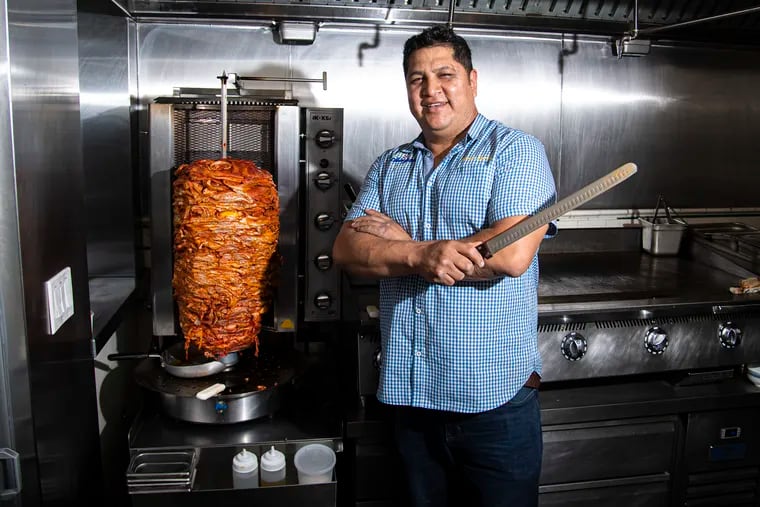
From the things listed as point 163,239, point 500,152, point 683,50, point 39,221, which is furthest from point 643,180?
point 39,221

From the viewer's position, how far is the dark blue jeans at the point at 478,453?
1777mm

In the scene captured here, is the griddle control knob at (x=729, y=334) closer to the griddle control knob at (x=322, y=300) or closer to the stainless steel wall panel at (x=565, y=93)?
the stainless steel wall panel at (x=565, y=93)

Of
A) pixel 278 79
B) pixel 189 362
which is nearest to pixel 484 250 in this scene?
pixel 189 362

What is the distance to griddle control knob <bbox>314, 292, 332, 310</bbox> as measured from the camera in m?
2.35

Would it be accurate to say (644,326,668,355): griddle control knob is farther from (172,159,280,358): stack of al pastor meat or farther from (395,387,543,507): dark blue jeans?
(172,159,280,358): stack of al pastor meat

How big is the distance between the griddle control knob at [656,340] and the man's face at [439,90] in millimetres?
1052

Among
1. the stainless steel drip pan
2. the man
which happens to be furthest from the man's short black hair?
the stainless steel drip pan

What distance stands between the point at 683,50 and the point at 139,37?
2534 millimetres

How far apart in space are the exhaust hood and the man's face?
98 centimetres

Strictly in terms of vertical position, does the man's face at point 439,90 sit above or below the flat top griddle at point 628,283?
above

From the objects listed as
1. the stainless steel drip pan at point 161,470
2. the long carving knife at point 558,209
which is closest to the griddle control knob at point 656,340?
the long carving knife at point 558,209

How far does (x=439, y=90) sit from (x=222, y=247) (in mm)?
763

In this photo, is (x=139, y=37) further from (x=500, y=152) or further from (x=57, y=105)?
(x=500, y=152)

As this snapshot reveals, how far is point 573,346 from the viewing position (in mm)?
2229
